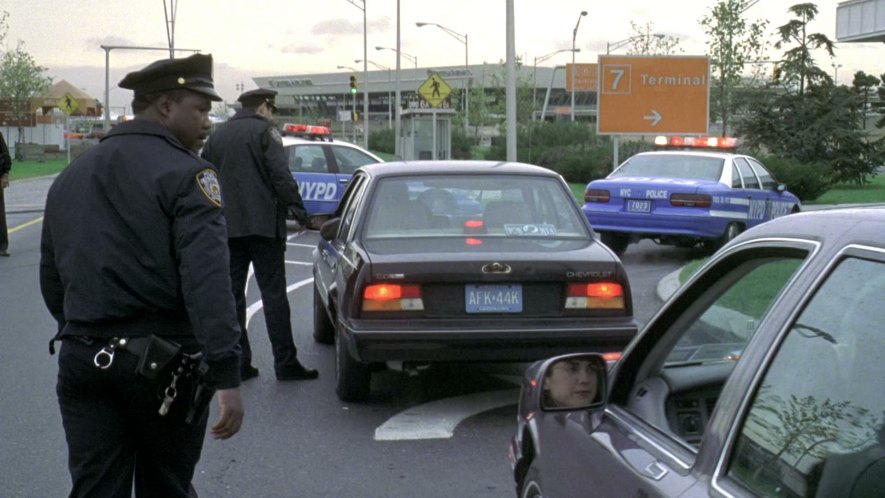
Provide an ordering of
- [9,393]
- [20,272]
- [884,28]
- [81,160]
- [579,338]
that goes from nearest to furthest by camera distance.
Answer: [81,160]
[579,338]
[9,393]
[20,272]
[884,28]

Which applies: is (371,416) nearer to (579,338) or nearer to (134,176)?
(579,338)

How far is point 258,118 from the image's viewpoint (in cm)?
833

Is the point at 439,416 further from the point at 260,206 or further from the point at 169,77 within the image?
the point at 169,77

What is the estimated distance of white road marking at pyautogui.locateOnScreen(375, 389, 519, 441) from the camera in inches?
273

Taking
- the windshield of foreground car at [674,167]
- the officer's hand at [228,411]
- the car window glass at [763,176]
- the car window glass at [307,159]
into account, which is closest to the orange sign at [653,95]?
the car window glass at [307,159]

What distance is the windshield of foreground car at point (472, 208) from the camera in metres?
7.71

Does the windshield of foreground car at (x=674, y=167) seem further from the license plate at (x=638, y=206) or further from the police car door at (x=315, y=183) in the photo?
the police car door at (x=315, y=183)

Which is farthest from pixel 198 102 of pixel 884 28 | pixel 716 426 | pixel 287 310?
pixel 884 28

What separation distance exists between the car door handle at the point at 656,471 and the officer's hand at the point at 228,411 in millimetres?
1382

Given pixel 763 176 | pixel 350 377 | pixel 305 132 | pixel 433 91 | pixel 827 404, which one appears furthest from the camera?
pixel 433 91

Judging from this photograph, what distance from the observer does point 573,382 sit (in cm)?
331

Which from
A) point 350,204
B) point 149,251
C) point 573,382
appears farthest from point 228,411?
point 350,204

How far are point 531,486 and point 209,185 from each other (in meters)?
1.35

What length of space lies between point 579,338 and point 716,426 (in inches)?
181
